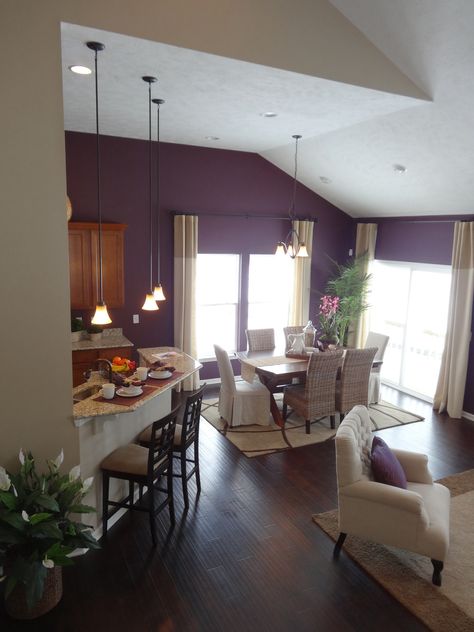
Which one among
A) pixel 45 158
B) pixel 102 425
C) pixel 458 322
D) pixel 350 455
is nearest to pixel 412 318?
pixel 458 322

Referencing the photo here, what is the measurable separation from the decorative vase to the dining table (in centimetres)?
318

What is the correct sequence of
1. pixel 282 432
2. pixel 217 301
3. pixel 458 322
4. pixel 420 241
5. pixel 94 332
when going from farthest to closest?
pixel 217 301 < pixel 420 241 < pixel 458 322 < pixel 94 332 < pixel 282 432

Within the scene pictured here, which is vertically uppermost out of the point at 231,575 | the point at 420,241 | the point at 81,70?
the point at 81,70

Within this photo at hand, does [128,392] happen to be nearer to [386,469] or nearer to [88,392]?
[88,392]

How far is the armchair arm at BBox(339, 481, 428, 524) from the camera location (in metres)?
3.36

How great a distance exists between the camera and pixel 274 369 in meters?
5.75

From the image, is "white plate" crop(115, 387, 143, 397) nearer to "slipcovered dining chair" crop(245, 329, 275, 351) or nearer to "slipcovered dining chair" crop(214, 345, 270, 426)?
"slipcovered dining chair" crop(214, 345, 270, 426)

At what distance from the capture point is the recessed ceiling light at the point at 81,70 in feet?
11.9

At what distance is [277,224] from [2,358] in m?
5.55

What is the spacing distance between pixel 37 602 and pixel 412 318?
656 centimetres

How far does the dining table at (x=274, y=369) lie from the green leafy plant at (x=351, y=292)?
1.77m

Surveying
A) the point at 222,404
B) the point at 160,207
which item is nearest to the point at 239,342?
the point at 222,404

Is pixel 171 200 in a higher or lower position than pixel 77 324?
higher

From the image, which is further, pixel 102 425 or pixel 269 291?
pixel 269 291
